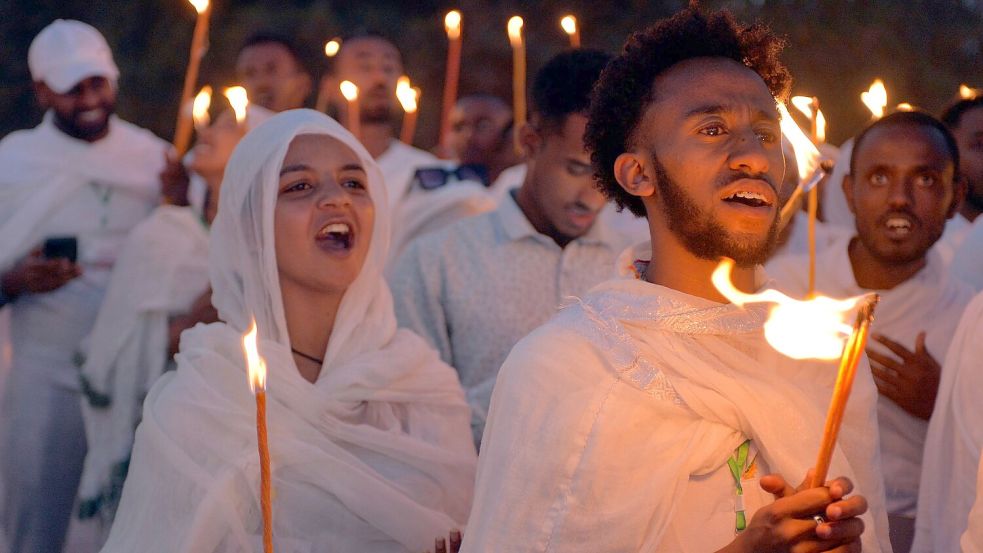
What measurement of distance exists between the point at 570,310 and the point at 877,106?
1.95m

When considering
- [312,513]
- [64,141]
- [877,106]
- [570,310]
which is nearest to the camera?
[570,310]

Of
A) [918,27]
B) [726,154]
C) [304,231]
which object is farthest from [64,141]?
[918,27]

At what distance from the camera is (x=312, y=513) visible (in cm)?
351

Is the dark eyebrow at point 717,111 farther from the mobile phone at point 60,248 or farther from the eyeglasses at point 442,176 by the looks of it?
the mobile phone at point 60,248

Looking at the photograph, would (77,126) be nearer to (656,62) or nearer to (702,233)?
(656,62)

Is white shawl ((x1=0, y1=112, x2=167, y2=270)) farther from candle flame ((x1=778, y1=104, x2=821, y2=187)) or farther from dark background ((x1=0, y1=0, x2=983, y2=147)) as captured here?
dark background ((x1=0, y1=0, x2=983, y2=147))

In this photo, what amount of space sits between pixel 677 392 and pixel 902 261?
189 centimetres

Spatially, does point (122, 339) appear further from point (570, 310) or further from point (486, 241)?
point (570, 310)

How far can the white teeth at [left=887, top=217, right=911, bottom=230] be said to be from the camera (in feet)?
13.9

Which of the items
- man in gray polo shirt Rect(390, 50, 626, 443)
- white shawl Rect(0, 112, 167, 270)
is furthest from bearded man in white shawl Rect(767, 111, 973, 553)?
white shawl Rect(0, 112, 167, 270)

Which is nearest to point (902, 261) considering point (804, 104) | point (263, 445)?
point (804, 104)

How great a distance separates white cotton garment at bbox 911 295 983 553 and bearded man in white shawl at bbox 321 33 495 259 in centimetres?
262

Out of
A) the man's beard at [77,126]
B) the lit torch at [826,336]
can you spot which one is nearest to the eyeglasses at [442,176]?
the man's beard at [77,126]

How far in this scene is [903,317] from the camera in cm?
430
